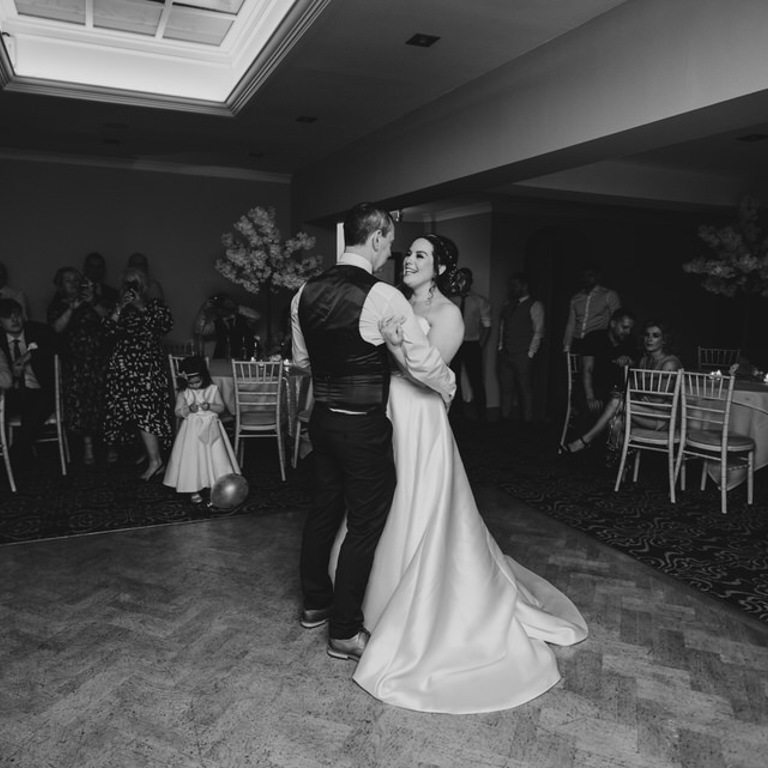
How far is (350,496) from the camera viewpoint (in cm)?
283

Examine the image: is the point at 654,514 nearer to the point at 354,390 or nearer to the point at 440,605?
the point at 440,605

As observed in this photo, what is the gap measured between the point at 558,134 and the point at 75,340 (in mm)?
4122

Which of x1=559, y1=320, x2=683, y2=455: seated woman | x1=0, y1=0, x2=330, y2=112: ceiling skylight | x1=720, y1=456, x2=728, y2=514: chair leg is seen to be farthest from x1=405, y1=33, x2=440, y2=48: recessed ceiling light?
x1=720, y1=456, x2=728, y2=514: chair leg

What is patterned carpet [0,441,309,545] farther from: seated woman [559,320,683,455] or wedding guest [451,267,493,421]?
wedding guest [451,267,493,421]

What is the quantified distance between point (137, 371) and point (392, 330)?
11.5 feet

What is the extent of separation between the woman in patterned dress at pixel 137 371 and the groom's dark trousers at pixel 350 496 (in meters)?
2.96

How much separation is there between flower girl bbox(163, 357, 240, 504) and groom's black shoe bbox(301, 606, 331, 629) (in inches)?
76.7

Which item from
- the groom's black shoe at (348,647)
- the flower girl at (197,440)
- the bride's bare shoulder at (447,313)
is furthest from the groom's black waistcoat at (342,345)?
the flower girl at (197,440)

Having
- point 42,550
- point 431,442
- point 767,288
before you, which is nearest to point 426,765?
point 431,442

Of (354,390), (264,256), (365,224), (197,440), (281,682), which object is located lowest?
(281,682)

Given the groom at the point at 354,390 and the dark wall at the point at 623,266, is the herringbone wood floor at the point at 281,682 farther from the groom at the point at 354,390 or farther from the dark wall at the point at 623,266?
the dark wall at the point at 623,266

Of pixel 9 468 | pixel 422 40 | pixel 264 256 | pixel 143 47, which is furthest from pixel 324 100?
pixel 9 468

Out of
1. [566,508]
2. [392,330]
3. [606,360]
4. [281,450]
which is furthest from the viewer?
[606,360]

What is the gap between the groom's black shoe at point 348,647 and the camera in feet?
9.53
